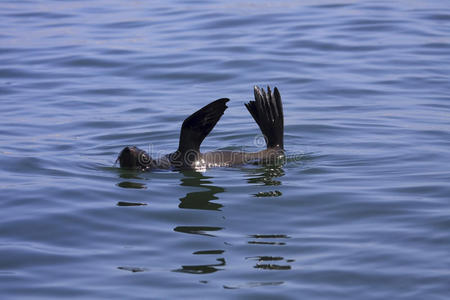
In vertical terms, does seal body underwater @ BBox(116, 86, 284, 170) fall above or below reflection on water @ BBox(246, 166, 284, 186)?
above

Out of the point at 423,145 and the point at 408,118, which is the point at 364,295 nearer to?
the point at 423,145

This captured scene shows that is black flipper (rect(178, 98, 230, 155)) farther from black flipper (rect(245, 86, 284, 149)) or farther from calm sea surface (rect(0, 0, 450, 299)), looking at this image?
black flipper (rect(245, 86, 284, 149))

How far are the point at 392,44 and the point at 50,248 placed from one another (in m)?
10.1

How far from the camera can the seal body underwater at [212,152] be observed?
8.10m

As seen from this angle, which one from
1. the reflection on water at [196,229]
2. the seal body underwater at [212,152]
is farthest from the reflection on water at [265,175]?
the reflection on water at [196,229]

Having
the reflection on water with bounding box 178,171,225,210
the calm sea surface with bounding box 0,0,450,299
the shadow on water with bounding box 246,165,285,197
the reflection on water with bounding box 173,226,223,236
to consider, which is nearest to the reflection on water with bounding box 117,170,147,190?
the calm sea surface with bounding box 0,0,450,299

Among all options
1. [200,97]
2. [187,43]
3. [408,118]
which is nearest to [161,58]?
[187,43]

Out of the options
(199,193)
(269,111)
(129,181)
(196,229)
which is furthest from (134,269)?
(269,111)

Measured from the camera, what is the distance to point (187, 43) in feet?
50.5

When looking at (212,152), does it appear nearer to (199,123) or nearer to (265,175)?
(199,123)

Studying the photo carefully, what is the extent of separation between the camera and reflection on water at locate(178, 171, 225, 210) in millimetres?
7273

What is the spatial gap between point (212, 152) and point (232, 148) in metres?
1.16

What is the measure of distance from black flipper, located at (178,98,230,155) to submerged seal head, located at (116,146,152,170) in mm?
402

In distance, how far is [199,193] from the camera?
7.66 m
